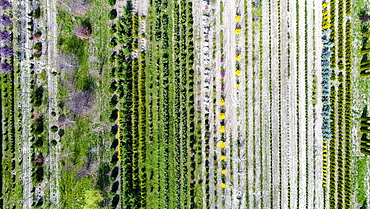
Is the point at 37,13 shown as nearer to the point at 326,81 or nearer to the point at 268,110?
the point at 268,110

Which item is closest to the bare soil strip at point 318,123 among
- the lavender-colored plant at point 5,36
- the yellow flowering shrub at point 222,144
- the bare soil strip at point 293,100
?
the bare soil strip at point 293,100

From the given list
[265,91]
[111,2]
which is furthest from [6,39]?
[265,91]

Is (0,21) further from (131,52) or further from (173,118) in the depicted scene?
(173,118)

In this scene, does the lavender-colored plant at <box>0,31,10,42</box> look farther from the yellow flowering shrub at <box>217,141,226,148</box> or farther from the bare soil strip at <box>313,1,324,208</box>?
the bare soil strip at <box>313,1,324,208</box>

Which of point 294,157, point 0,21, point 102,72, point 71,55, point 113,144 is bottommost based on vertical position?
point 294,157

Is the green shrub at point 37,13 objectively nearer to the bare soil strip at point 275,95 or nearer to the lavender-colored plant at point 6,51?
the lavender-colored plant at point 6,51

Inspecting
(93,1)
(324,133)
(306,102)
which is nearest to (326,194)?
(324,133)
